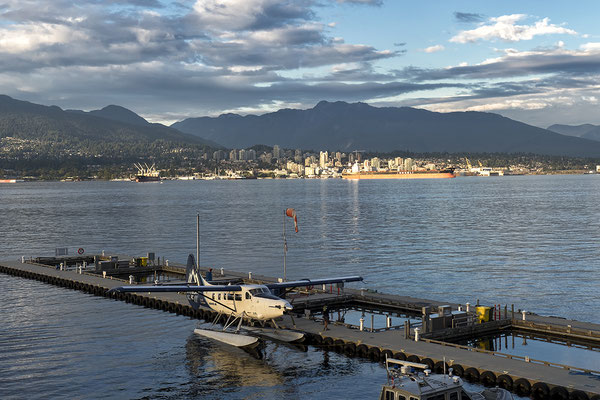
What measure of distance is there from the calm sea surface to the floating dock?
1.12 metres

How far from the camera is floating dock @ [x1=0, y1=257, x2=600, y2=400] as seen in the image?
27609 millimetres

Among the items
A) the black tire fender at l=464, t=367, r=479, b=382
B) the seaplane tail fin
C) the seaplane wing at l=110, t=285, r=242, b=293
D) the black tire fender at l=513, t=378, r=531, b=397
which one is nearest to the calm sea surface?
the seaplane tail fin

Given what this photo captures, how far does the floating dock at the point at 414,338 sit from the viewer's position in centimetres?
2761

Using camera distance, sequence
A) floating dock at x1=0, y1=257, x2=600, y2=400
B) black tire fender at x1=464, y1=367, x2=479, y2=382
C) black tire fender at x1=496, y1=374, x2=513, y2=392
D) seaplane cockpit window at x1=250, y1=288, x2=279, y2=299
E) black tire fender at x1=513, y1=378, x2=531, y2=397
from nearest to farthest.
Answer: black tire fender at x1=513, y1=378, x2=531, y2=397 → floating dock at x1=0, y1=257, x2=600, y2=400 → black tire fender at x1=496, y1=374, x2=513, y2=392 → black tire fender at x1=464, y1=367, x2=479, y2=382 → seaplane cockpit window at x1=250, y1=288, x2=279, y2=299

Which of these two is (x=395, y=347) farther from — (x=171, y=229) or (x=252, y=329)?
(x=171, y=229)

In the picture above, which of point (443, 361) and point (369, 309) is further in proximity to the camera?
point (369, 309)

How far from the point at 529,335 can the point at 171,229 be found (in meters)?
82.4

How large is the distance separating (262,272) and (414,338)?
3308 cm

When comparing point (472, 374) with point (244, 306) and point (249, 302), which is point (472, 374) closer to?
point (249, 302)

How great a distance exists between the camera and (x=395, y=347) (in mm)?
33156

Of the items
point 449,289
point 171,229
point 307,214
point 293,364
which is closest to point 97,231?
point 171,229

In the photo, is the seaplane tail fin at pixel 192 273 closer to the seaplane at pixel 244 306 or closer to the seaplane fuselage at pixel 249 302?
the seaplane at pixel 244 306

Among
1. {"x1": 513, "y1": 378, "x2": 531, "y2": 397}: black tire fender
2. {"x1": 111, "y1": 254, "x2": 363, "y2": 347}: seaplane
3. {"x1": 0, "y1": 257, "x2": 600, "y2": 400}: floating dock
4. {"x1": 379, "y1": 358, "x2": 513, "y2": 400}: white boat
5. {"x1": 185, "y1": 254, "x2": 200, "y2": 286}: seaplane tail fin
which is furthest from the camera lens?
{"x1": 185, "y1": 254, "x2": 200, "y2": 286}: seaplane tail fin

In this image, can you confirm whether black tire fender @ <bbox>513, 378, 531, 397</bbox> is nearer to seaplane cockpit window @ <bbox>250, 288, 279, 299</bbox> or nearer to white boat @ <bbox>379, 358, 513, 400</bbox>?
white boat @ <bbox>379, 358, 513, 400</bbox>
